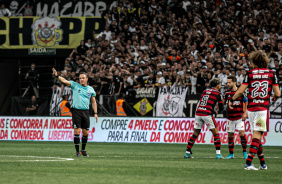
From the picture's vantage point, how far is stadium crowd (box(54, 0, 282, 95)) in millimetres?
26172

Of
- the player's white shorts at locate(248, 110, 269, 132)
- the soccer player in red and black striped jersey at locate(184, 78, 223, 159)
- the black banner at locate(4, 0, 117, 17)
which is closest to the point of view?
the player's white shorts at locate(248, 110, 269, 132)

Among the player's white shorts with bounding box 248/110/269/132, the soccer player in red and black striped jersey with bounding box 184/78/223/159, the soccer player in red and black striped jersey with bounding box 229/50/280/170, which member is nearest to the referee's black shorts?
the soccer player in red and black striped jersey with bounding box 184/78/223/159

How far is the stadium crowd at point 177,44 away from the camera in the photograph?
2617 centimetres

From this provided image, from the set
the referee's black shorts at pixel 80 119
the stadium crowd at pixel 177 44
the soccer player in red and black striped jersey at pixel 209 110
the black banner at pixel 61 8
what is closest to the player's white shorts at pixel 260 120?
the soccer player in red and black striped jersey at pixel 209 110

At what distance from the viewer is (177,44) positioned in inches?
1126

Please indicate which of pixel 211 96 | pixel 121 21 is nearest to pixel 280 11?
pixel 121 21

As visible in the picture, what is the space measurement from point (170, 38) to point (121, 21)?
3.93 m

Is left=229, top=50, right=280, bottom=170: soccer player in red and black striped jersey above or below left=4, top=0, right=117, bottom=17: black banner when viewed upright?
below

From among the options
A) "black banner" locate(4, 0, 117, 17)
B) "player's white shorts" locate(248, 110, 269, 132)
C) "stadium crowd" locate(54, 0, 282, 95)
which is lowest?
"player's white shorts" locate(248, 110, 269, 132)

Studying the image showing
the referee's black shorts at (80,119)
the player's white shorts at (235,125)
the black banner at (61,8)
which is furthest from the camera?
the black banner at (61,8)

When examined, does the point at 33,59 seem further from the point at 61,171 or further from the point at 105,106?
the point at 61,171

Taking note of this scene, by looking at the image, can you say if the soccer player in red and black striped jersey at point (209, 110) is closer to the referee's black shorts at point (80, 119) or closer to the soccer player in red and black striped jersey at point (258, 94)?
the referee's black shorts at point (80, 119)

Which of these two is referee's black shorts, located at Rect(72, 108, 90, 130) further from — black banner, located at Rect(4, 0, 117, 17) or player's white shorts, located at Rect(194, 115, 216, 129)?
black banner, located at Rect(4, 0, 117, 17)

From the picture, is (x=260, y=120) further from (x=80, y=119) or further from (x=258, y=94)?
(x=80, y=119)
